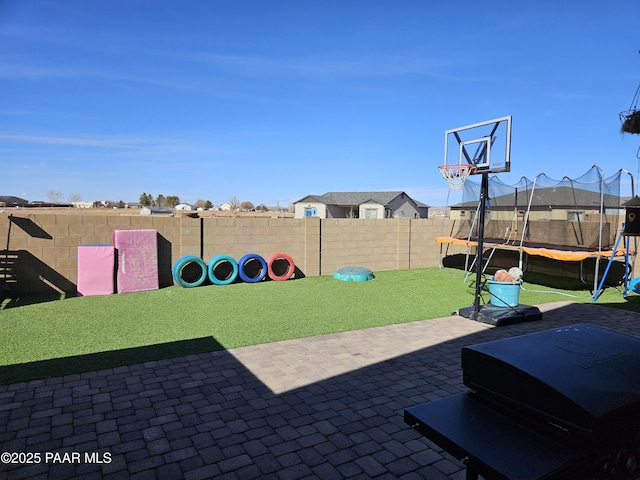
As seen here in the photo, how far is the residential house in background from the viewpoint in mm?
44500

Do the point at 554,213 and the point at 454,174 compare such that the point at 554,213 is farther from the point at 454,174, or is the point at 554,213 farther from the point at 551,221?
the point at 454,174

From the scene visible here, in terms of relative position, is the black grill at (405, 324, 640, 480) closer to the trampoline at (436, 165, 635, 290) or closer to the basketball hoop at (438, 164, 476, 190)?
the basketball hoop at (438, 164, 476, 190)

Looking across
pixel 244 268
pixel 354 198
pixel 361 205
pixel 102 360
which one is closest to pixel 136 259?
pixel 244 268

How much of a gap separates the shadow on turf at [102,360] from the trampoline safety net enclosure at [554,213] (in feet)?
27.6

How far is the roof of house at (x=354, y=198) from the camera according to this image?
45969mm

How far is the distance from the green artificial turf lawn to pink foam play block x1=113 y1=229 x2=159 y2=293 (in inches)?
13.3

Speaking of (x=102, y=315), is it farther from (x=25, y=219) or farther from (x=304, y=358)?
(x=304, y=358)

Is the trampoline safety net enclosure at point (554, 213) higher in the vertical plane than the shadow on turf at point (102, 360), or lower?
higher

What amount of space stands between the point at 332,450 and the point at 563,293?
8832 millimetres

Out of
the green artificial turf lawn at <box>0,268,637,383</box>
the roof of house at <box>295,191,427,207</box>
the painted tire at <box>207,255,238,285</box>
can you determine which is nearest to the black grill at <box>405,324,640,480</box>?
the green artificial turf lawn at <box>0,268,637,383</box>

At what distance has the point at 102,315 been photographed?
6.85 metres

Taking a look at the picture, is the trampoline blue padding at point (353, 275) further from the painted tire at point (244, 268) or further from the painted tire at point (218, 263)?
the painted tire at point (218, 263)

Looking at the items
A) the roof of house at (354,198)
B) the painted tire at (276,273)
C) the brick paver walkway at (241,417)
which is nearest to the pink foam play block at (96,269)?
the painted tire at (276,273)

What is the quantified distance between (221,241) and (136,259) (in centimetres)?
216
